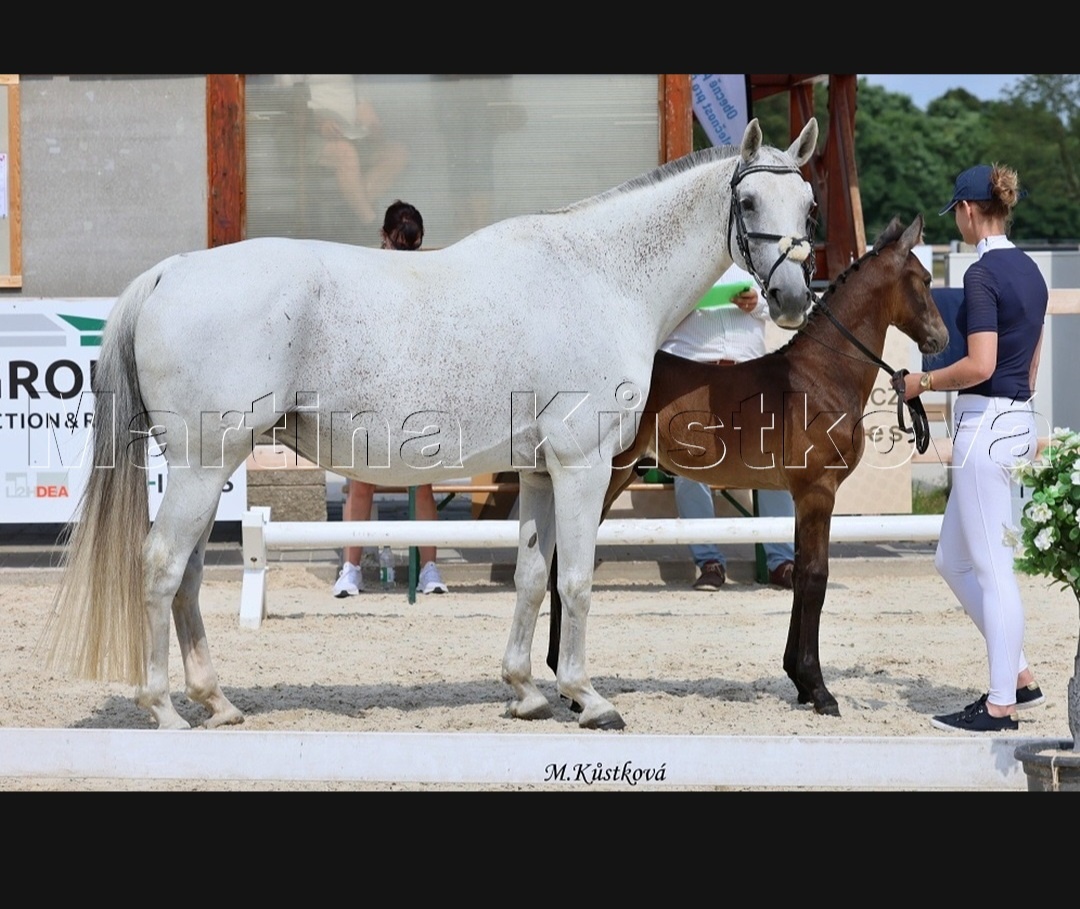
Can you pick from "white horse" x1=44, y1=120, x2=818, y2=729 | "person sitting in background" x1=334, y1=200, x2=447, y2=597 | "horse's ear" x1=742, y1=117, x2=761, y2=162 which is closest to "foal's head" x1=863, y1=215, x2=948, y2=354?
"white horse" x1=44, y1=120, x2=818, y2=729

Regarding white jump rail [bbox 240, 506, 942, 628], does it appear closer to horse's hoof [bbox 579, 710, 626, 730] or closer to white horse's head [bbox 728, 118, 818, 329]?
horse's hoof [bbox 579, 710, 626, 730]

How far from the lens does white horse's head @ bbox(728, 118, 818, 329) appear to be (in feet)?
17.0

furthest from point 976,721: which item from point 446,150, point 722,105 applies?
point 722,105

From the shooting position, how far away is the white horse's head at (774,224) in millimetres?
5176

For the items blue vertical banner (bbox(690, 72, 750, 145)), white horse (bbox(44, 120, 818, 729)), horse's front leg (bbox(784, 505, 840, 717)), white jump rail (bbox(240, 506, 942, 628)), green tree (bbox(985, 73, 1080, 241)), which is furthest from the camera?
green tree (bbox(985, 73, 1080, 241))

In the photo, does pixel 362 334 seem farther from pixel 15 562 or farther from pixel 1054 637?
pixel 15 562

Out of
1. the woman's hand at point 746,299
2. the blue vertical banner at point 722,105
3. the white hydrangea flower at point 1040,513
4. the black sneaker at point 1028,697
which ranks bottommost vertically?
the black sneaker at point 1028,697

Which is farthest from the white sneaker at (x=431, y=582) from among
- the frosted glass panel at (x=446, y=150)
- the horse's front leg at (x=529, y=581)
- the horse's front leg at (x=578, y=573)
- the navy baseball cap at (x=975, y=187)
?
the navy baseball cap at (x=975, y=187)

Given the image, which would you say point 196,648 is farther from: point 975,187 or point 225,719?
point 975,187

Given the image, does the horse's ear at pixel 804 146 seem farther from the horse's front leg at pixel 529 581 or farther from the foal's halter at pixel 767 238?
the horse's front leg at pixel 529 581

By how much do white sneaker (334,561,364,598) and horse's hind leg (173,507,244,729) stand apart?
3.20 meters

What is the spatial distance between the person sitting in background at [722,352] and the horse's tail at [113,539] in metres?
2.63

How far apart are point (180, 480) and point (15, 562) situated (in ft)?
16.5

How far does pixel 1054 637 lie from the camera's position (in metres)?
7.34
